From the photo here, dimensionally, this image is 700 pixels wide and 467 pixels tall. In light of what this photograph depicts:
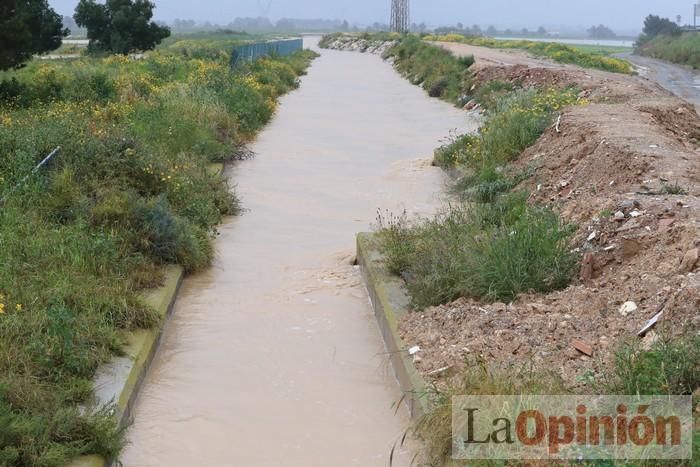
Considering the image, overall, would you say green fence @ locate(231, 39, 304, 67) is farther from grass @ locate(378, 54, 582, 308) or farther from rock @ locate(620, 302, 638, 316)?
rock @ locate(620, 302, 638, 316)

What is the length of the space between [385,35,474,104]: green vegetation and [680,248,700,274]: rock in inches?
920

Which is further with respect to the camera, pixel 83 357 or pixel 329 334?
pixel 329 334

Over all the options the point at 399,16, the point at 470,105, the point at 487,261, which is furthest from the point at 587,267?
the point at 399,16

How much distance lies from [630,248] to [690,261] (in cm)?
91

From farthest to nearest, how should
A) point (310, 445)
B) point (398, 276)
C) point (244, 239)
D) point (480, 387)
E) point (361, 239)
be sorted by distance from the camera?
point (244, 239)
point (361, 239)
point (398, 276)
point (310, 445)
point (480, 387)

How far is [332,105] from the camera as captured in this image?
30.2m

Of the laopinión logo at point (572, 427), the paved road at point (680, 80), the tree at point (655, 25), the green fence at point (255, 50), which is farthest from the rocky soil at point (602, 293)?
the tree at point (655, 25)

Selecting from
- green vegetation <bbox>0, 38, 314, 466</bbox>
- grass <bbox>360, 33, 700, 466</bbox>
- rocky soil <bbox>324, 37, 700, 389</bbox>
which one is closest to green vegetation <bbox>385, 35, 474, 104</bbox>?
green vegetation <bbox>0, 38, 314, 466</bbox>

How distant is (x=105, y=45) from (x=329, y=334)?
4140 centimetres

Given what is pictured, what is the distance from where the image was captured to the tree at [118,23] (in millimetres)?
46375

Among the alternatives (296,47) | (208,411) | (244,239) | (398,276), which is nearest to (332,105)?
(244,239)

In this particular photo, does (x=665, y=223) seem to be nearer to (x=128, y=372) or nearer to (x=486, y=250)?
(x=486, y=250)

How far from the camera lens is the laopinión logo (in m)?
4.77

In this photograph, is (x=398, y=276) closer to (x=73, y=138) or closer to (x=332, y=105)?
(x=73, y=138)
